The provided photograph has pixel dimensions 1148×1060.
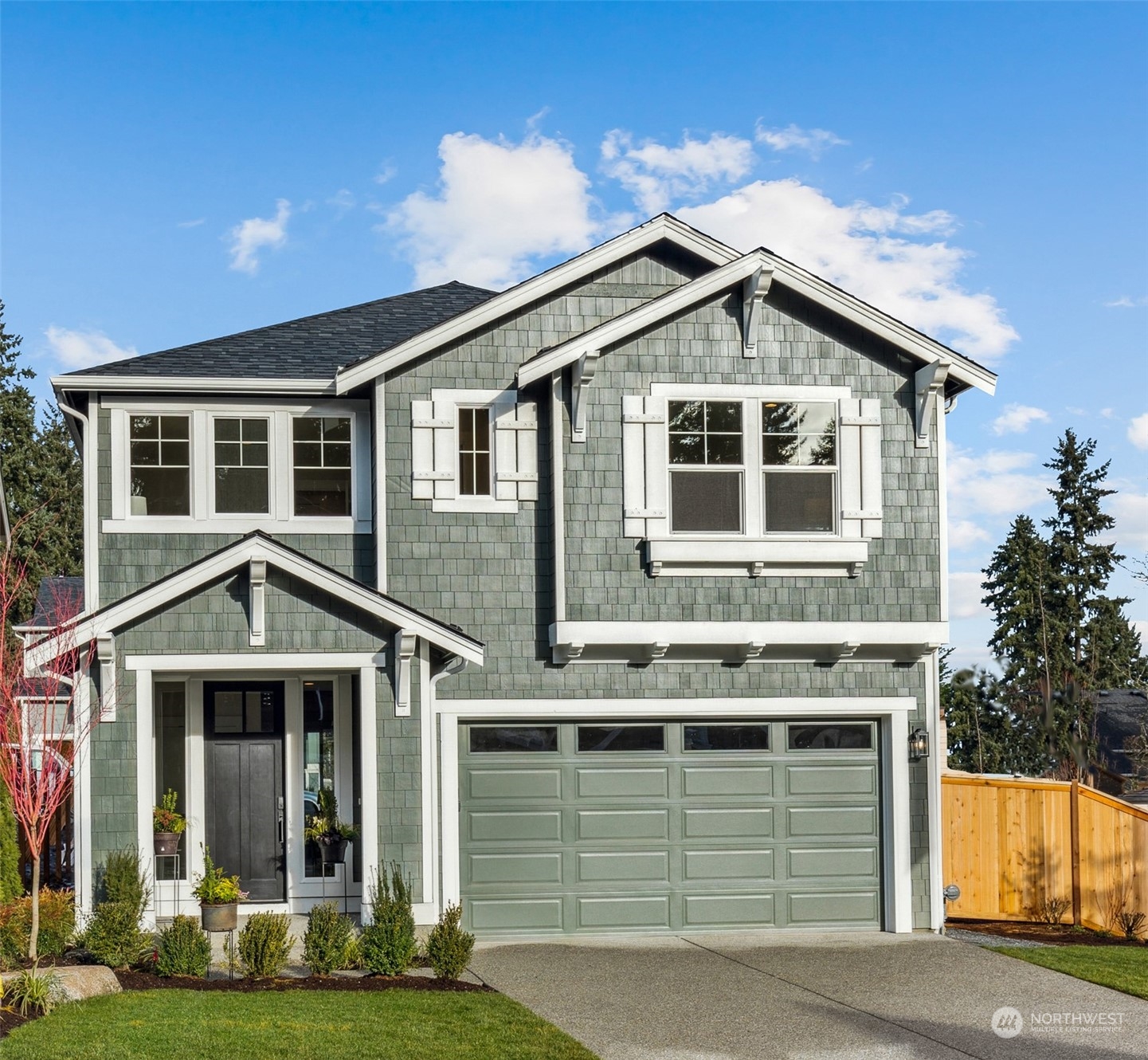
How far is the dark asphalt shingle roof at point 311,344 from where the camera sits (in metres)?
14.0

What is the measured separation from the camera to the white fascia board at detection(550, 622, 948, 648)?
13.4 m

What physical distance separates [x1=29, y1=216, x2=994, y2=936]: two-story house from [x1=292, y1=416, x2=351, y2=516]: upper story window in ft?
0.09

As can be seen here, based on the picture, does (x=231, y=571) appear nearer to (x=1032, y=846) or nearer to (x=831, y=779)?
(x=831, y=779)

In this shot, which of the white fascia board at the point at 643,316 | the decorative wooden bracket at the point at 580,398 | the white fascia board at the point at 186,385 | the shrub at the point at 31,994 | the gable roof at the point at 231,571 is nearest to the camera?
the shrub at the point at 31,994

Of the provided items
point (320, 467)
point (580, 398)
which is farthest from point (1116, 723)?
point (320, 467)

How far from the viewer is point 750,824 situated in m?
14.0

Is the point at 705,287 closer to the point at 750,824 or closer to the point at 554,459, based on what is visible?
the point at 554,459

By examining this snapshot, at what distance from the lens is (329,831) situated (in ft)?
46.0

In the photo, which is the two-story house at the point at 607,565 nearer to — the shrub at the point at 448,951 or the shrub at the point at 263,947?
the shrub at the point at 448,951

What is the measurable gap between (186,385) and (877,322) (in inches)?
281

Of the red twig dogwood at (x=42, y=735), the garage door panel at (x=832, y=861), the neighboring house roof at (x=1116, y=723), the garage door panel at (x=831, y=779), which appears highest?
the red twig dogwood at (x=42, y=735)

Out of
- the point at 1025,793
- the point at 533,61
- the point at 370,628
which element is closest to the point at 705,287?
the point at 533,61
